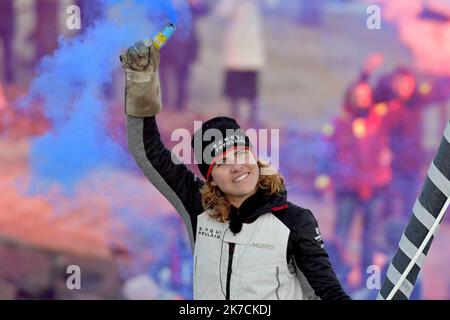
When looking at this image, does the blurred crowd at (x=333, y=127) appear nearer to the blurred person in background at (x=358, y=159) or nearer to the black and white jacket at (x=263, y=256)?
the blurred person in background at (x=358, y=159)

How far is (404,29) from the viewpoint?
371 cm

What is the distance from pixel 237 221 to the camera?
5.25 feet

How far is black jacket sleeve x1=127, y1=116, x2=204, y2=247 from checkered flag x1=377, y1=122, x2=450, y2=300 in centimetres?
41

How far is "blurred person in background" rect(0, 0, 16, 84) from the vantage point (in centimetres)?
362

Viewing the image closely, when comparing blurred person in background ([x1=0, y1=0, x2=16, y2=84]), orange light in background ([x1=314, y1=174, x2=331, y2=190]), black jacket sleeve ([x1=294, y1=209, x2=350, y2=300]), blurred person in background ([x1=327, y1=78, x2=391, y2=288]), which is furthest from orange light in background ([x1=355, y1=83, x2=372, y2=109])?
black jacket sleeve ([x1=294, y1=209, x2=350, y2=300])

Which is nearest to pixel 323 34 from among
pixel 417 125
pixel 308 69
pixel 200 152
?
pixel 308 69

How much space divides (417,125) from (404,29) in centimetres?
43

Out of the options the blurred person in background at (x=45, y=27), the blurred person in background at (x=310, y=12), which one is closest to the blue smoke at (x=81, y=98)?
the blurred person in background at (x=45, y=27)

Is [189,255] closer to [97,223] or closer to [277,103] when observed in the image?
[97,223]

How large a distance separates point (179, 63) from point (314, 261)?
2.18 m

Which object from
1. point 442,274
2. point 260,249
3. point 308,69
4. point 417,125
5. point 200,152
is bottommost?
point 442,274

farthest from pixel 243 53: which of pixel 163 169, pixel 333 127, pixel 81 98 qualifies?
pixel 163 169

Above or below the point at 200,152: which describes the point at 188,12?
above

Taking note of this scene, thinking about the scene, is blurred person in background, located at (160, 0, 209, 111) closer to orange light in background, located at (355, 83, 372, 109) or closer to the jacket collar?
orange light in background, located at (355, 83, 372, 109)
